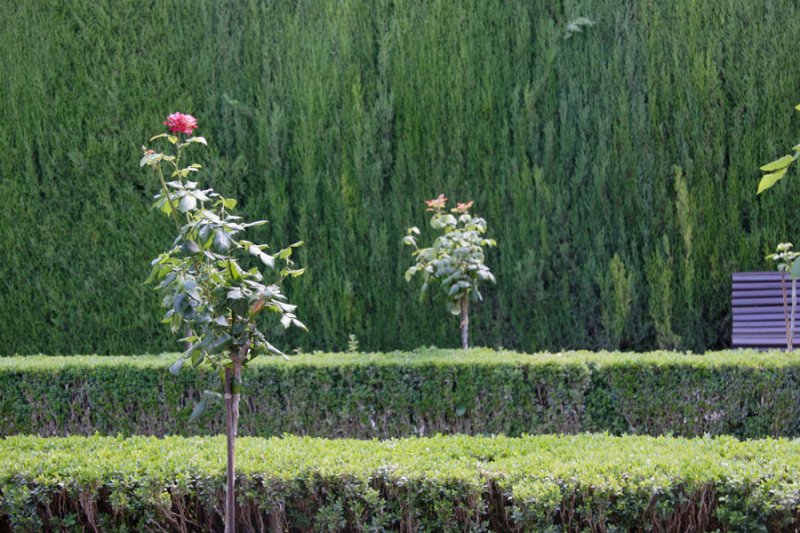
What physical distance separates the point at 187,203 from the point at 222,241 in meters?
0.23

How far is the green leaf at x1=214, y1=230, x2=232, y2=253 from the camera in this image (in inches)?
108

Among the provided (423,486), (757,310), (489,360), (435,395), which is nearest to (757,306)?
(757,310)

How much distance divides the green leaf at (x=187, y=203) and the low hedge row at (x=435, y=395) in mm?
2637

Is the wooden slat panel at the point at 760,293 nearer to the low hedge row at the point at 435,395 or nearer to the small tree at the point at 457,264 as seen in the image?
the low hedge row at the point at 435,395

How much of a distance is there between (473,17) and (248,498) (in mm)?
6320

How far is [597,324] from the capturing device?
7.75 metres

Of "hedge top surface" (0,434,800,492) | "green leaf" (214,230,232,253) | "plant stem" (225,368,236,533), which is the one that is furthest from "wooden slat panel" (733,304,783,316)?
"green leaf" (214,230,232,253)

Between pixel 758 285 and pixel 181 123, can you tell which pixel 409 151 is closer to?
pixel 758 285

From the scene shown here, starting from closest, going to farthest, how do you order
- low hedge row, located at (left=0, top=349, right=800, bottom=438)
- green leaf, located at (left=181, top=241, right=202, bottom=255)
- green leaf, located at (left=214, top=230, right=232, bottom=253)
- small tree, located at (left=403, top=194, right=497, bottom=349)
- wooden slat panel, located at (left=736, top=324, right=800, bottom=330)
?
green leaf, located at (left=214, top=230, right=232, bottom=253), green leaf, located at (left=181, top=241, right=202, bottom=255), low hedge row, located at (left=0, top=349, right=800, bottom=438), small tree, located at (left=403, top=194, right=497, bottom=349), wooden slat panel, located at (left=736, top=324, right=800, bottom=330)

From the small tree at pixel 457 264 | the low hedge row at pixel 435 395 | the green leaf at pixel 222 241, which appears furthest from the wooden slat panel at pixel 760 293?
the green leaf at pixel 222 241

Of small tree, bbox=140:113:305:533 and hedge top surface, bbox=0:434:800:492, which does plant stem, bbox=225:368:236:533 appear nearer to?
small tree, bbox=140:113:305:533

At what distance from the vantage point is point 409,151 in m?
8.25

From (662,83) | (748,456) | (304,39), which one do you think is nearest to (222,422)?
(748,456)

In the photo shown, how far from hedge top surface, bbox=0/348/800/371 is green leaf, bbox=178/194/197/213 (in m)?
2.64
